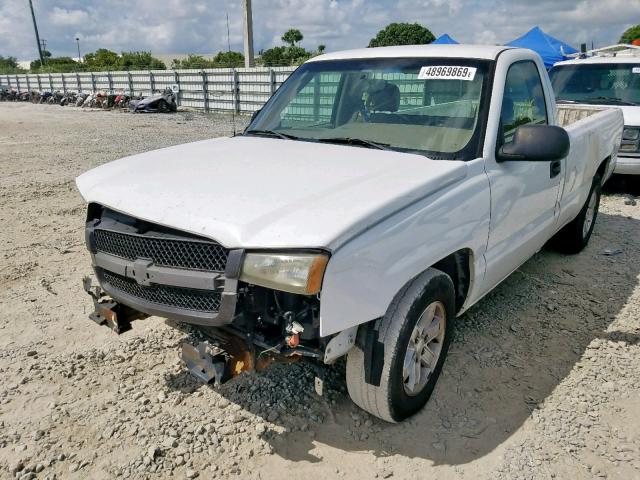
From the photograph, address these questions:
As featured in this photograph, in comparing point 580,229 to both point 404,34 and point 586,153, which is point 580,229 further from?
point 404,34

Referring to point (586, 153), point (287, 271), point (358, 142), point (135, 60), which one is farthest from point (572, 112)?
point (135, 60)

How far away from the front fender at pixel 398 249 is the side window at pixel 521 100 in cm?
58

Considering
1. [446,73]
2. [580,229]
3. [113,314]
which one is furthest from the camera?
[580,229]

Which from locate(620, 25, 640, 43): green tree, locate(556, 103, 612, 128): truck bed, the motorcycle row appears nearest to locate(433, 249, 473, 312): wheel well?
locate(556, 103, 612, 128): truck bed

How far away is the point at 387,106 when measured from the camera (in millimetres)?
3488

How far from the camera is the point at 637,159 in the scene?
24.1 feet

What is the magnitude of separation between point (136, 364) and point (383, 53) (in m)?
2.69

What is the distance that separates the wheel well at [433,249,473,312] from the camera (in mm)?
2889

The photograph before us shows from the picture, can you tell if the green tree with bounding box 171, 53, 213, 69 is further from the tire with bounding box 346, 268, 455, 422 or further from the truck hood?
the tire with bounding box 346, 268, 455, 422

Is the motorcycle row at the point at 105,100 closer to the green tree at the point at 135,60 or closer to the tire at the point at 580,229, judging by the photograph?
the green tree at the point at 135,60

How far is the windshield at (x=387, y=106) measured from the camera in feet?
10.1

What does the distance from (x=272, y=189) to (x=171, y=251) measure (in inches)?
21.3

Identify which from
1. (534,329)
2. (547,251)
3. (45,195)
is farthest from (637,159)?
(45,195)

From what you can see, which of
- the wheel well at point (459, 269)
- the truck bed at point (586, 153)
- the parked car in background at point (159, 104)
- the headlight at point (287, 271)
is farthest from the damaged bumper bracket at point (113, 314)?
the parked car in background at point (159, 104)
